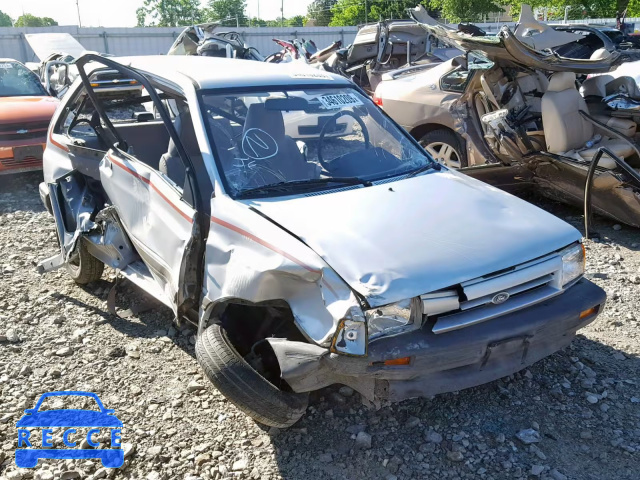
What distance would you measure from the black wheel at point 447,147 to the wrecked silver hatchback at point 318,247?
2646 mm

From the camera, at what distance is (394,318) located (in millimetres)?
2627

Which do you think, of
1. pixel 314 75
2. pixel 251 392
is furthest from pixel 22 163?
pixel 251 392

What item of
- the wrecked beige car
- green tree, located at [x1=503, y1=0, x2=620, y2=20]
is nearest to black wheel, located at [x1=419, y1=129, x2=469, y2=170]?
the wrecked beige car

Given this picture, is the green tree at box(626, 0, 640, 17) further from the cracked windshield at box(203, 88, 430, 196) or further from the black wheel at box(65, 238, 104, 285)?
the black wheel at box(65, 238, 104, 285)

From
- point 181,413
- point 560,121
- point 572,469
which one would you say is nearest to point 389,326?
point 572,469

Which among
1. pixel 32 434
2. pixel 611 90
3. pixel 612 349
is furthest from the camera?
pixel 611 90

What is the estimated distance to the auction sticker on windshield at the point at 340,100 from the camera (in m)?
3.90

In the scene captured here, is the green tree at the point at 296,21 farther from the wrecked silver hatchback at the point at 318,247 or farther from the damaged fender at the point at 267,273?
the damaged fender at the point at 267,273

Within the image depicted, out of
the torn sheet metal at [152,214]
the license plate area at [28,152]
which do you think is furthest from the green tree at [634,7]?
the torn sheet metal at [152,214]

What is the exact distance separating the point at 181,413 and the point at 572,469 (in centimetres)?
199

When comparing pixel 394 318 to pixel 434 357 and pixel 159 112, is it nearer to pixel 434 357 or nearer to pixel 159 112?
pixel 434 357

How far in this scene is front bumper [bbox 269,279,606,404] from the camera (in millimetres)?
2568

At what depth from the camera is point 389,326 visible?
2625 mm

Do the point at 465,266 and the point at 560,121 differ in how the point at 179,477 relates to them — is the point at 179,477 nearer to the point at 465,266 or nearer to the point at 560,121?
the point at 465,266
